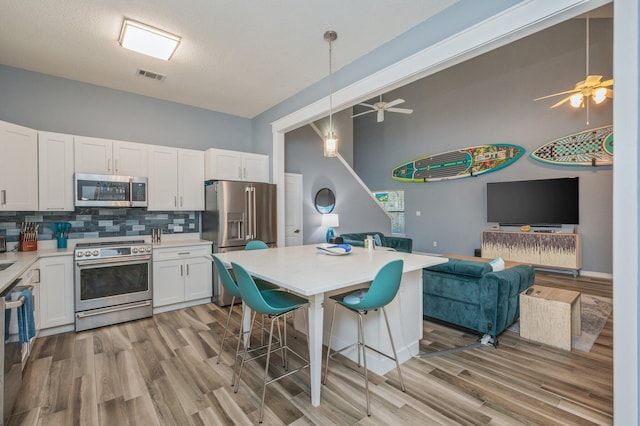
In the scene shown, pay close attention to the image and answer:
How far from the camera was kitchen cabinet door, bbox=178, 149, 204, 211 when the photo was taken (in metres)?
4.28

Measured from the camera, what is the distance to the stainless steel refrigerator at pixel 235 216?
4133mm

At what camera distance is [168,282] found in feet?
12.6

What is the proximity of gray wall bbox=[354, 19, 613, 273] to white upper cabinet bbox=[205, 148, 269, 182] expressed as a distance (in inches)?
195

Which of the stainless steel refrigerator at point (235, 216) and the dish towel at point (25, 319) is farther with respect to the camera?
the stainless steel refrigerator at point (235, 216)

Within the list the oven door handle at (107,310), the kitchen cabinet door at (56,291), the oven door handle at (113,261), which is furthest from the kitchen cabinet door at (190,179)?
the kitchen cabinet door at (56,291)

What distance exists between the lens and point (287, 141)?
19.2 feet

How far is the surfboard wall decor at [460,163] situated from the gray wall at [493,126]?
0.49 feet

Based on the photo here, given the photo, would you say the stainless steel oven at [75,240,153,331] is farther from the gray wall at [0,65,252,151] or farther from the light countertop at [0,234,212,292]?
the gray wall at [0,65,252,151]

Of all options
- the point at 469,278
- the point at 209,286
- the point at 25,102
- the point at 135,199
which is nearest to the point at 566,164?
the point at 469,278

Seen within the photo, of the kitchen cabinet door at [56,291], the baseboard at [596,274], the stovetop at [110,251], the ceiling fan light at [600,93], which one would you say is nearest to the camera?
the kitchen cabinet door at [56,291]

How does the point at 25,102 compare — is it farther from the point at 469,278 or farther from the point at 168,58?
the point at 469,278

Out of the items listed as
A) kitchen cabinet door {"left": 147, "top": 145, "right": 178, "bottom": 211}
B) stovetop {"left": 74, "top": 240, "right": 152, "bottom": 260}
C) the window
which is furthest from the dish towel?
the window

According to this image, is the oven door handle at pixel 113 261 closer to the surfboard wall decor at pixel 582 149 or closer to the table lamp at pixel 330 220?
the table lamp at pixel 330 220

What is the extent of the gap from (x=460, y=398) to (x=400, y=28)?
3042 mm
